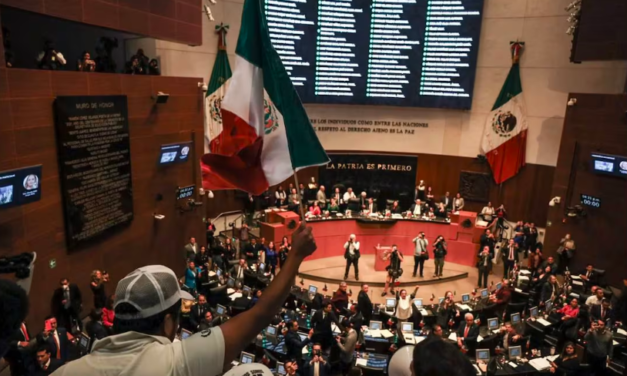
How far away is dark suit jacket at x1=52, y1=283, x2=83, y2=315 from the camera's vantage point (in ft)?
30.0

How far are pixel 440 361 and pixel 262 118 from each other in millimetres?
2679

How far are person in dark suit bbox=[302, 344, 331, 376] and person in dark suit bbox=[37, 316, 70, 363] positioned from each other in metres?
4.05

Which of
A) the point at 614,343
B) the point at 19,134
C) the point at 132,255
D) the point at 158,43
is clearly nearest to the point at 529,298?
the point at 614,343

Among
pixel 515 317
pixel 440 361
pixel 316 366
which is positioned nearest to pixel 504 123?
pixel 515 317

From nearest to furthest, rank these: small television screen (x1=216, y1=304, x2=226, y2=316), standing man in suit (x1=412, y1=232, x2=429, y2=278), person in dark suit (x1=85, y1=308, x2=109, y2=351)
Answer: person in dark suit (x1=85, y1=308, x2=109, y2=351) → small television screen (x1=216, y1=304, x2=226, y2=316) → standing man in suit (x1=412, y1=232, x2=429, y2=278)

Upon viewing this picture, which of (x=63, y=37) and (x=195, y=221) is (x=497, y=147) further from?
(x=63, y=37)

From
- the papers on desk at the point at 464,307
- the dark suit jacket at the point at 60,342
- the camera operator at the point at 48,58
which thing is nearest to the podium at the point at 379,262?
the papers on desk at the point at 464,307

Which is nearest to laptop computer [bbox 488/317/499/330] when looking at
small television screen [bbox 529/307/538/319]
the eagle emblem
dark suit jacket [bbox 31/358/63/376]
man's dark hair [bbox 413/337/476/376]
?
small television screen [bbox 529/307/538/319]

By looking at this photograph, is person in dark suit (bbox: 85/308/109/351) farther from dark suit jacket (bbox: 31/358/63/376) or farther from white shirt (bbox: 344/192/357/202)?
white shirt (bbox: 344/192/357/202)

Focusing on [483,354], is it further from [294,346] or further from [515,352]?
[294,346]

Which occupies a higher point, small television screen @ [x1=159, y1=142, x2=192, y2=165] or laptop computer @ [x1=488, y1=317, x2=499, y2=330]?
small television screen @ [x1=159, y1=142, x2=192, y2=165]

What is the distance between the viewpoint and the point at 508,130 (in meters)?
17.6

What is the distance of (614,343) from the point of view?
9172 mm

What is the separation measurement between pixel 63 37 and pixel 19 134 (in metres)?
5.12
